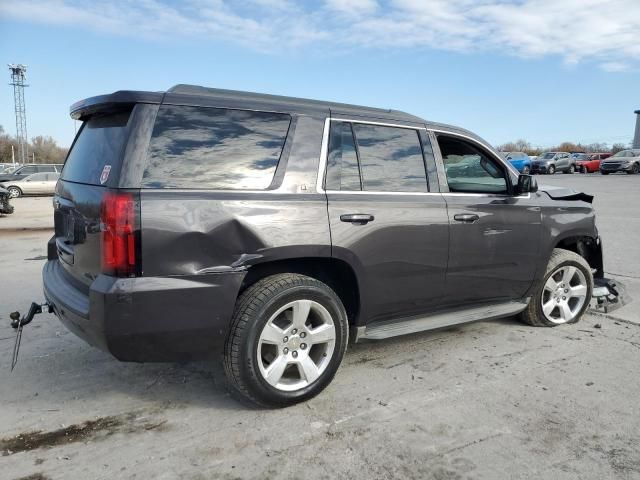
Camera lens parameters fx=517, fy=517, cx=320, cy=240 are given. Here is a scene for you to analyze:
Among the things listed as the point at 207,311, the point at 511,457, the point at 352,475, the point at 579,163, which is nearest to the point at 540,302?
the point at 511,457

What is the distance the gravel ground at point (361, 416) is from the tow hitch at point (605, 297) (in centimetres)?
88

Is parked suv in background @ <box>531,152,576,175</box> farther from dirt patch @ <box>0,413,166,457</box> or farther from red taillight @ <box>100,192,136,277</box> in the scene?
red taillight @ <box>100,192,136,277</box>

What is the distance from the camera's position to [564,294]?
4934 mm

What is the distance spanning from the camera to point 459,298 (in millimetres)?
4094

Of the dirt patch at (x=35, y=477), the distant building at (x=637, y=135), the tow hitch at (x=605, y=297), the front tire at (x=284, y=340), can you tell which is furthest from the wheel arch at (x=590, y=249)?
the distant building at (x=637, y=135)

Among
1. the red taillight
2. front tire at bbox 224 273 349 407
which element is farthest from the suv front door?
the red taillight

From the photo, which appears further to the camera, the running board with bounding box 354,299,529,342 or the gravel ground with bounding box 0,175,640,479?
the running board with bounding box 354,299,529,342

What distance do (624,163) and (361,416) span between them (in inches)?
1494

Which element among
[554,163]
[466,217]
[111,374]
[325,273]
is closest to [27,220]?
[111,374]

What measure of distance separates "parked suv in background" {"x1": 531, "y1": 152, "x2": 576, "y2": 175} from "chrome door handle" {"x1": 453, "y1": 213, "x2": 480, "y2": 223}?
3633cm

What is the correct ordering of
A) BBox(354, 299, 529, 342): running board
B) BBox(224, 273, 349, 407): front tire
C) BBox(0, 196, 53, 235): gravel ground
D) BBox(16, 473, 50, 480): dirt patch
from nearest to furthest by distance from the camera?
1. BBox(16, 473, 50, 480): dirt patch
2. BBox(224, 273, 349, 407): front tire
3. BBox(354, 299, 529, 342): running board
4. BBox(0, 196, 53, 235): gravel ground

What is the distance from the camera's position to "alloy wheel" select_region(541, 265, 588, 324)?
4844 millimetres

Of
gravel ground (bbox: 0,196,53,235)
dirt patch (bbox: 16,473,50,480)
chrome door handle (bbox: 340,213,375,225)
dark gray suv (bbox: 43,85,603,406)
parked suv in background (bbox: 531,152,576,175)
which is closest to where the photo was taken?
dirt patch (bbox: 16,473,50,480)

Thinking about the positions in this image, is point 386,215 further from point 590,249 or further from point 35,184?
point 35,184
